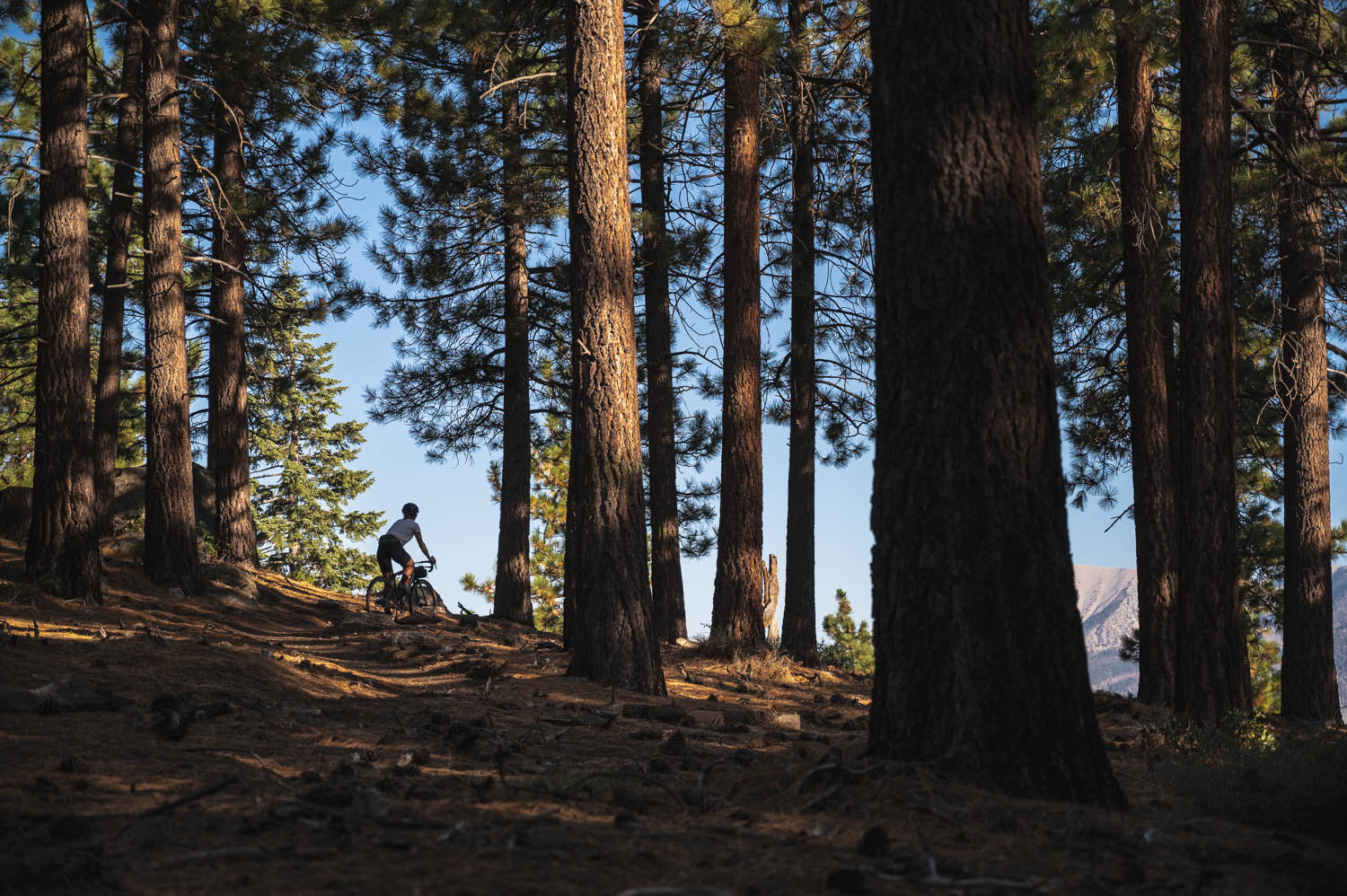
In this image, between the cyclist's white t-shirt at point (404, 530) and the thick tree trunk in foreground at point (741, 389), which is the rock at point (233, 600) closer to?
the cyclist's white t-shirt at point (404, 530)

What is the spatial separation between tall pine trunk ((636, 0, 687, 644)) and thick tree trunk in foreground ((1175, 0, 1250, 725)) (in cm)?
789

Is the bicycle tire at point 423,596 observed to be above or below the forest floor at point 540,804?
above

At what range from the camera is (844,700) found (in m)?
9.86

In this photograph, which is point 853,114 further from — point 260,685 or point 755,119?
point 260,685

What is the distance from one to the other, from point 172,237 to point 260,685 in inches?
332

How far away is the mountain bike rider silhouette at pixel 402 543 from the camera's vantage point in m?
14.4

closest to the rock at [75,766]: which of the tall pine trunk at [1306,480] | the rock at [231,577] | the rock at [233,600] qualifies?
the rock at [233,600]

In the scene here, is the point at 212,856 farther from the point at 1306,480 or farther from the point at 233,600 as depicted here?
the point at 1306,480

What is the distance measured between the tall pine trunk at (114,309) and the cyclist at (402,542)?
4.84m

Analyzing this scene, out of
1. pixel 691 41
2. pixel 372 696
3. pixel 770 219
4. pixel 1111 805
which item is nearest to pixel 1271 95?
pixel 770 219

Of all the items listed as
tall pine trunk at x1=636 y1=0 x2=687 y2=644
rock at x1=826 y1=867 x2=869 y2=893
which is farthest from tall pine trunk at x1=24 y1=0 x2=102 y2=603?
rock at x1=826 y1=867 x2=869 y2=893

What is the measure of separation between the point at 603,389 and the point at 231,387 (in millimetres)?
10258

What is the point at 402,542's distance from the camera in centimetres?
1452

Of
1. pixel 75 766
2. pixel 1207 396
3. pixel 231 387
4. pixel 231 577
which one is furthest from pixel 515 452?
pixel 75 766
